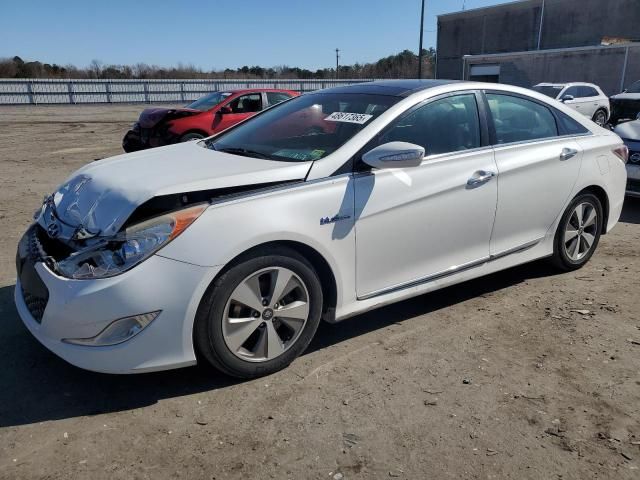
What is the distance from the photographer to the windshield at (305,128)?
3.45 meters

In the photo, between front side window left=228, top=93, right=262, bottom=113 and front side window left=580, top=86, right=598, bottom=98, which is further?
front side window left=580, top=86, right=598, bottom=98

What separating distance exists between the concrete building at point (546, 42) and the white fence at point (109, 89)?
475 inches

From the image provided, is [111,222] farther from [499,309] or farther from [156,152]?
[499,309]

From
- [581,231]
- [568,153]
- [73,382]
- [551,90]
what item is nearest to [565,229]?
[581,231]

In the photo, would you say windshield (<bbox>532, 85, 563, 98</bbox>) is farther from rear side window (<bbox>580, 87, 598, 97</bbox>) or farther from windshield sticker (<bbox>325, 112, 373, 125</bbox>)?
windshield sticker (<bbox>325, 112, 373, 125</bbox>)

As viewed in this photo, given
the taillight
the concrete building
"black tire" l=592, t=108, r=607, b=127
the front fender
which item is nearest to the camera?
the front fender

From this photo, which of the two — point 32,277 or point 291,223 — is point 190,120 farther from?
point 291,223

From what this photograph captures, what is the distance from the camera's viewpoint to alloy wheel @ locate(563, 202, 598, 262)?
4.62m

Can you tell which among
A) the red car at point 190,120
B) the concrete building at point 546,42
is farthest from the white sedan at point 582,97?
the concrete building at point 546,42

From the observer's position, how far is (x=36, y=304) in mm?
2947

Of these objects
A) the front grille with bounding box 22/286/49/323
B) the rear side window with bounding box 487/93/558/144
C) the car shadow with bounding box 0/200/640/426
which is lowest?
the car shadow with bounding box 0/200/640/426

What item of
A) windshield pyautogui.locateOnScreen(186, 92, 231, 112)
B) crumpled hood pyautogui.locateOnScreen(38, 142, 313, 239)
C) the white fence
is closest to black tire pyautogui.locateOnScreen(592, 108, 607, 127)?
windshield pyautogui.locateOnScreen(186, 92, 231, 112)

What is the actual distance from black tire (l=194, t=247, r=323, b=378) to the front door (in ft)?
1.17

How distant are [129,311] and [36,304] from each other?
0.68 m
